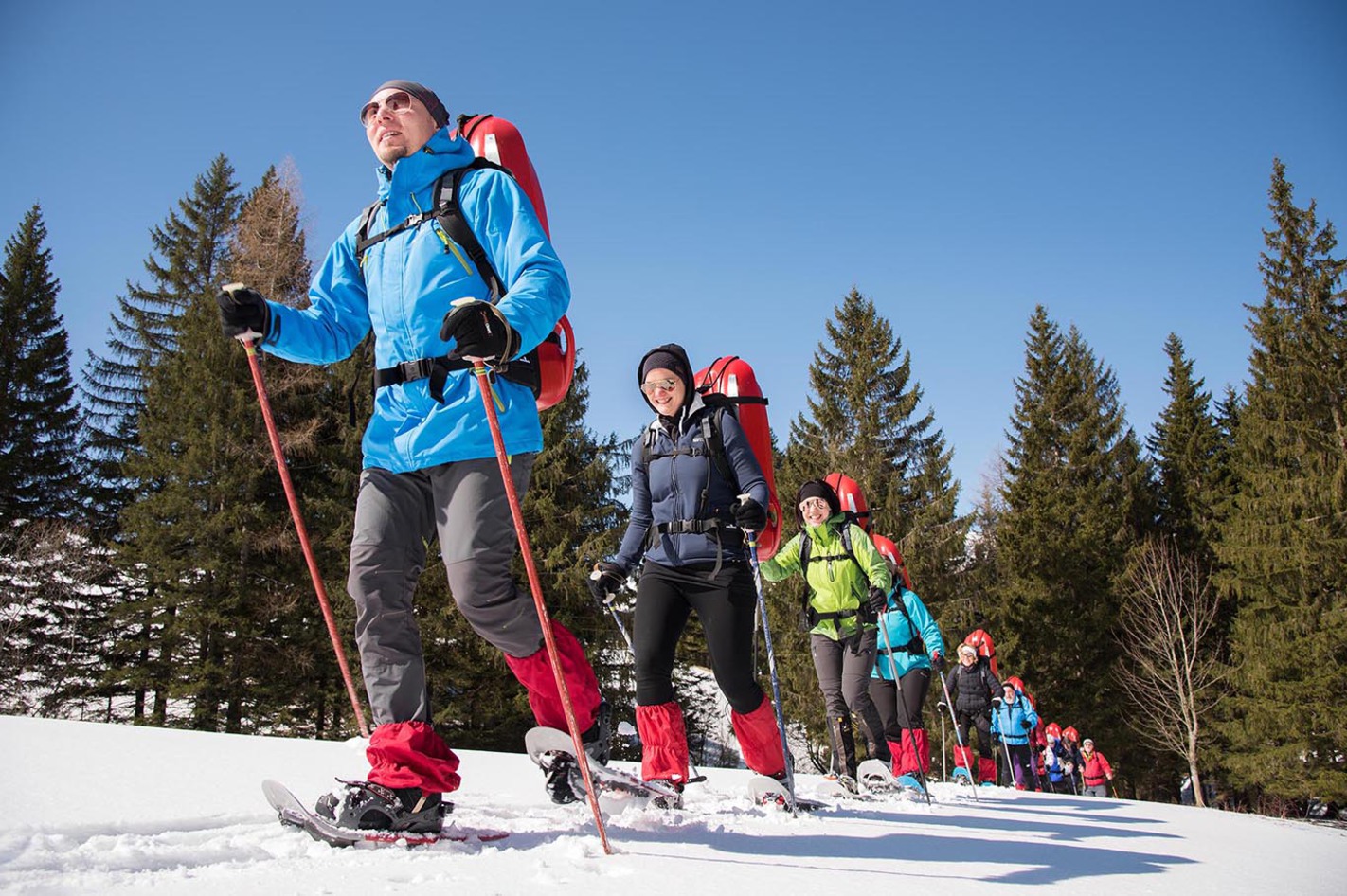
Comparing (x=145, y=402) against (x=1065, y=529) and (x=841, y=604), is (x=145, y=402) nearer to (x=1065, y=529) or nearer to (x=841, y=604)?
(x=841, y=604)

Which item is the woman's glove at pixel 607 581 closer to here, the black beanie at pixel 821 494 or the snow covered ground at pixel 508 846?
the snow covered ground at pixel 508 846

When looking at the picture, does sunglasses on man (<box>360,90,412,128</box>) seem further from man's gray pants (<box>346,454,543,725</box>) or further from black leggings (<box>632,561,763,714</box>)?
black leggings (<box>632,561,763,714</box>)

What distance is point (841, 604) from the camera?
680 centimetres

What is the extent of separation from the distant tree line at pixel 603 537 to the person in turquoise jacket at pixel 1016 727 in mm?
10736

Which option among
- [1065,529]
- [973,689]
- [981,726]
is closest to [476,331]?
[981,726]

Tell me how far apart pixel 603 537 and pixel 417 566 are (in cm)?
1834

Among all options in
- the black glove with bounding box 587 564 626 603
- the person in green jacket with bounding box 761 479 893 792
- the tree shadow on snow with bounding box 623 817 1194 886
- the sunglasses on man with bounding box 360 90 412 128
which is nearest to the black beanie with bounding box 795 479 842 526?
the person in green jacket with bounding box 761 479 893 792

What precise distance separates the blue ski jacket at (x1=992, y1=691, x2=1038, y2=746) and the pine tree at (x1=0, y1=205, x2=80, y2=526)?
25.5m

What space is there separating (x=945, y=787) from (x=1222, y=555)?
23039mm

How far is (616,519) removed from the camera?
885 inches

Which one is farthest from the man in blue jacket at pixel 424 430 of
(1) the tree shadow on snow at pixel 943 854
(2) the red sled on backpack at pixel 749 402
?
(2) the red sled on backpack at pixel 749 402

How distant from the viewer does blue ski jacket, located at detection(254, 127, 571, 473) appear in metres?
2.81

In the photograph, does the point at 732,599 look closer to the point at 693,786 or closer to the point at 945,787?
the point at 693,786

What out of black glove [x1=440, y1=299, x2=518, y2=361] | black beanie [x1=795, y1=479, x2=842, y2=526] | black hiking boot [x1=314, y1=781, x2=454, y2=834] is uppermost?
black beanie [x1=795, y1=479, x2=842, y2=526]
